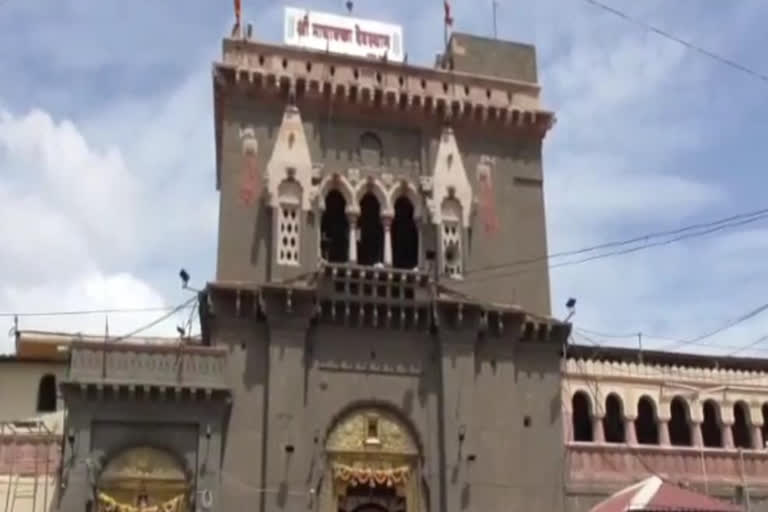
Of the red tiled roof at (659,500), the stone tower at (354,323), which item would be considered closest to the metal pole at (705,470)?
the red tiled roof at (659,500)

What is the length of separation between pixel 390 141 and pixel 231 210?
4870 millimetres

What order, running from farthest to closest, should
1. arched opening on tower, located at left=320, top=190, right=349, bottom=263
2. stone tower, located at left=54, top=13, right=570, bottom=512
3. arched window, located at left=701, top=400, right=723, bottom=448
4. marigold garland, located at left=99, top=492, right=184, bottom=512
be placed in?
arched window, located at left=701, top=400, right=723, bottom=448 < arched opening on tower, located at left=320, top=190, right=349, bottom=263 < stone tower, located at left=54, top=13, right=570, bottom=512 < marigold garland, located at left=99, top=492, right=184, bottom=512

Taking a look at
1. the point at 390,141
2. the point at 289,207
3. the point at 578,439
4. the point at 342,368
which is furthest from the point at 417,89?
the point at 578,439

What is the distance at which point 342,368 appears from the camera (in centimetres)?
2669

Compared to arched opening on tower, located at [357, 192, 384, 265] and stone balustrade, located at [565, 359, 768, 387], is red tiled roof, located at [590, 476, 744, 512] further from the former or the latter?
arched opening on tower, located at [357, 192, 384, 265]

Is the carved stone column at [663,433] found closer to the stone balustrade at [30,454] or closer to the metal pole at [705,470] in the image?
the metal pole at [705,470]

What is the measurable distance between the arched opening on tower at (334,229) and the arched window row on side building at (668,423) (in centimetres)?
712

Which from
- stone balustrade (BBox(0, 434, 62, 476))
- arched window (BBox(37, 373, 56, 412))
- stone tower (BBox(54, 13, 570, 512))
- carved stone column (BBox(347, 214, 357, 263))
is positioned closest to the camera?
stone tower (BBox(54, 13, 570, 512))

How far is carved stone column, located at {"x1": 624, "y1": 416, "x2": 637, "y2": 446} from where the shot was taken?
2858cm

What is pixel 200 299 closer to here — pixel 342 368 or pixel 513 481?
pixel 342 368

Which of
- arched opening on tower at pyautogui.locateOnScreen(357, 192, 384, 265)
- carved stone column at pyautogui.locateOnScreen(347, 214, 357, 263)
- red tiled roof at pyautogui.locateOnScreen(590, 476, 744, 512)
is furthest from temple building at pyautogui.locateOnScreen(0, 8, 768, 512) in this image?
red tiled roof at pyautogui.locateOnScreen(590, 476, 744, 512)

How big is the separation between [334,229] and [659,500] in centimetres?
1054

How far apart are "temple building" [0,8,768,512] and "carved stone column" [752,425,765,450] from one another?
0.06 m

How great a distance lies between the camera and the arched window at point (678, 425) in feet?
97.9
